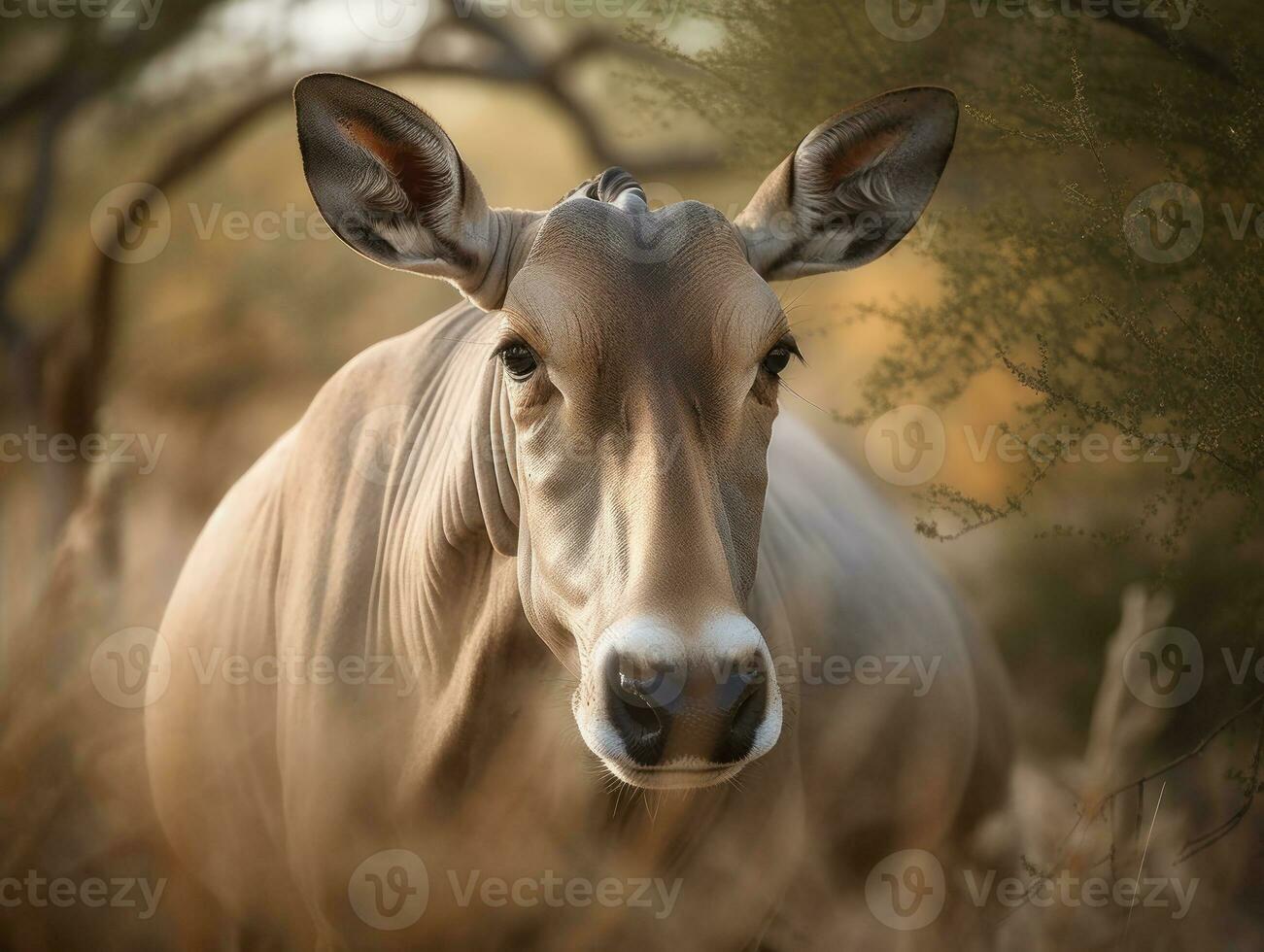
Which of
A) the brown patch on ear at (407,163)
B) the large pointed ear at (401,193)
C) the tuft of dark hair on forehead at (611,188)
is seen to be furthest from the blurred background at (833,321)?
the brown patch on ear at (407,163)

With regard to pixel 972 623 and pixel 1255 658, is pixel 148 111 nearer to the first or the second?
pixel 972 623

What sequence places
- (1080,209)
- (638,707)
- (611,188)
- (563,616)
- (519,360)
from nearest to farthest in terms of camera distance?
1. (638,707)
2. (563,616)
3. (519,360)
4. (611,188)
5. (1080,209)

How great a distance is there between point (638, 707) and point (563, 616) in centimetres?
45

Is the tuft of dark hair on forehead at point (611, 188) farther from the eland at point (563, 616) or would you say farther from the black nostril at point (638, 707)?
the black nostril at point (638, 707)

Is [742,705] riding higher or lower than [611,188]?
lower

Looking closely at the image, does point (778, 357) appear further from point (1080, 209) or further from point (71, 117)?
point (71, 117)

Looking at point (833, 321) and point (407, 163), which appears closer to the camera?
point (407, 163)

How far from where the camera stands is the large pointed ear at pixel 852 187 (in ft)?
12.6

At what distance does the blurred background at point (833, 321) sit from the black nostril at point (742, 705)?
2197mm

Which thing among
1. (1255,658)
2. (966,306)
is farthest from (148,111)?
(1255,658)

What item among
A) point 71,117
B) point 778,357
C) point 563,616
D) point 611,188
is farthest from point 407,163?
point 71,117

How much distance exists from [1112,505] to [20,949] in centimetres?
557

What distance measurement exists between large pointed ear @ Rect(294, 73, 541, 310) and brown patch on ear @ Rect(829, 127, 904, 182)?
3.12ft

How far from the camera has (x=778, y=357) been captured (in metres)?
3.56
